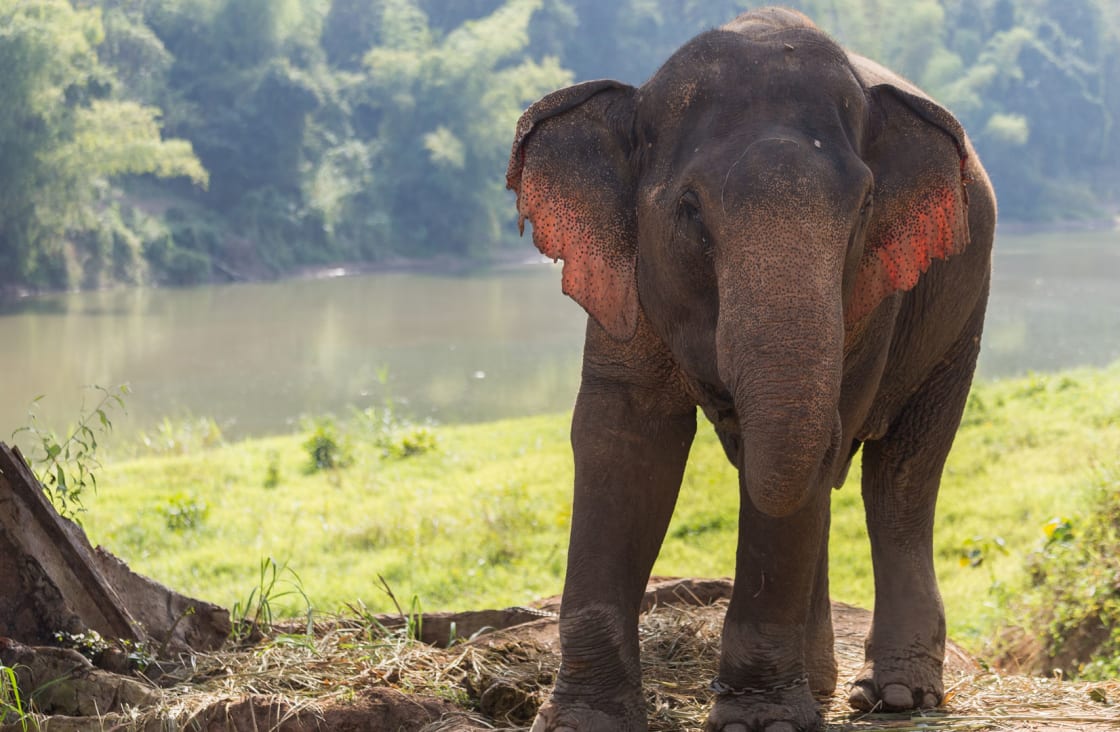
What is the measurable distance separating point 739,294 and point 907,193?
0.85m

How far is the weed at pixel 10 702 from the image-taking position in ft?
11.7

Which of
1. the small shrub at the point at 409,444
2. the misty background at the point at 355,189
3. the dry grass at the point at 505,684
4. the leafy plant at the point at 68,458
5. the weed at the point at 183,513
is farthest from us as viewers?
the misty background at the point at 355,189

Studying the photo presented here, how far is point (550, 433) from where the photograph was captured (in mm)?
14383

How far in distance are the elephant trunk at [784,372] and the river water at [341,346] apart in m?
11.1

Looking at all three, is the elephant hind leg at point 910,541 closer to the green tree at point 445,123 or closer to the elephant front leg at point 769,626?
the elephant front leg at point 769,626

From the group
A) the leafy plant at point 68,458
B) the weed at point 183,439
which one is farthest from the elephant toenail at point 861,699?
the weed at point 183,439

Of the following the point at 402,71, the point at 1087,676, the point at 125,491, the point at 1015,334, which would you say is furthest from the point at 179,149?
the point at 1087,676

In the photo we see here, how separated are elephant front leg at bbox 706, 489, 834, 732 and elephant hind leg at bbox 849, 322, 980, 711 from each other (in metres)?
0.54

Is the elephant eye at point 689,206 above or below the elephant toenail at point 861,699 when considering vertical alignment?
above

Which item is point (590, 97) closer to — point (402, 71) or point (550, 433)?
point (550, 433)

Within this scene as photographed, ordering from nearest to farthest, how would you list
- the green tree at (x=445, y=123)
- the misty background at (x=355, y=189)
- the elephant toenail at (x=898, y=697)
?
the elephant toenail at (x=898, y=697) < the misty background at (x=355, y=189) < the green tree at (x=445, y=123)

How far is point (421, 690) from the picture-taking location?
4055mm

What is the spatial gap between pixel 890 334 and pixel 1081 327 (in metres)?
24.6

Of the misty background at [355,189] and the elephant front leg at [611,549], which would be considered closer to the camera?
the elephant front leg at [611,549]
